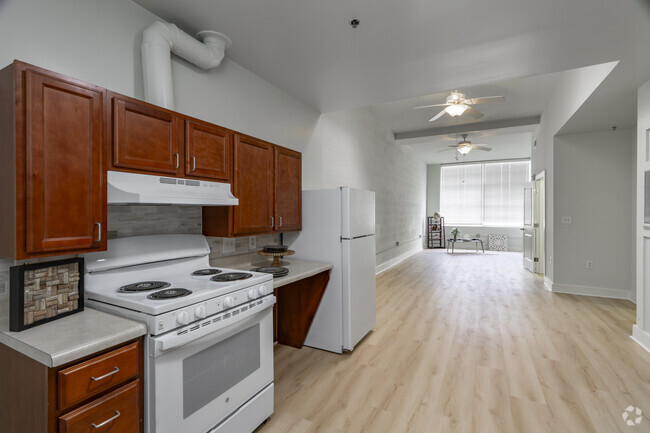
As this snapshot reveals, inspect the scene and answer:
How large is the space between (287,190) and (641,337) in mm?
3665

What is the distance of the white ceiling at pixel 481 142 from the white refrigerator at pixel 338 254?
4681mm

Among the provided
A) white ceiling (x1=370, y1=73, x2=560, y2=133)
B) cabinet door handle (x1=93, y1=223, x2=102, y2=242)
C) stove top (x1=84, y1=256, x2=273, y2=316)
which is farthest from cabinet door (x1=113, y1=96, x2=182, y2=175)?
white ceiling (x1=370, y1=73, x2=560, y2=133)

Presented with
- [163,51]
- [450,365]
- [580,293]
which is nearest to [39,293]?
[163,51]

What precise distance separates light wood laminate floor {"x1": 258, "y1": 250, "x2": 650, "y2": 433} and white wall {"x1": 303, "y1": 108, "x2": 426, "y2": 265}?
2023 mm

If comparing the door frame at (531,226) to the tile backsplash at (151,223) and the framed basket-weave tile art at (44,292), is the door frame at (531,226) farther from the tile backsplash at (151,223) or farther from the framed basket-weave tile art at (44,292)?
the framed basket-weave tile art at (44,292)

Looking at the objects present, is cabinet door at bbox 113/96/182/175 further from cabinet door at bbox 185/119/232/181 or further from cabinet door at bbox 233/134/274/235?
cabinet door at bbox 233/134/274/235

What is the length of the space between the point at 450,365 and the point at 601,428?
3.29 ft

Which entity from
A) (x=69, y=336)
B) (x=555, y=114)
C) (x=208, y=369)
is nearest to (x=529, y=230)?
(x=555, y=114)

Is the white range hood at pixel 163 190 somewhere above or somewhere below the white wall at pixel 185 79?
below

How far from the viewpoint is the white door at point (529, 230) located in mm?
6502

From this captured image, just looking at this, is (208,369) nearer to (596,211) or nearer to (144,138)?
(144,138)

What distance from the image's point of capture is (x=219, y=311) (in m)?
1.65

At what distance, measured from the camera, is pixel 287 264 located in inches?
118

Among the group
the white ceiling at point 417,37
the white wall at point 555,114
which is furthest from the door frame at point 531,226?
the white ceiling at point 417,37
